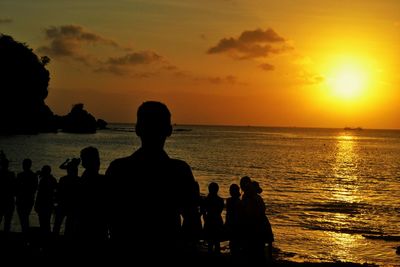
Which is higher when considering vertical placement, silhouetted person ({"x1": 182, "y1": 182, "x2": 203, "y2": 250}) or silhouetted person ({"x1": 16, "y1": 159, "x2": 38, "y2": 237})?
silhouetted person ({"x1": 182, "y1": 182, "x2": 203, "y2": 250})

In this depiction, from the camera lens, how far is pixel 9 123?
131m

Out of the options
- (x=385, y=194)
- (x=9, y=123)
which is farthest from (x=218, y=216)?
(x=9, y=123)

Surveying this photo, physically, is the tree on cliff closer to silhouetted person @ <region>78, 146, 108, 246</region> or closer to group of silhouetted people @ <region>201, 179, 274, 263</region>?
group of silhouetted people @ <region>201, 179, 274, 263</region>

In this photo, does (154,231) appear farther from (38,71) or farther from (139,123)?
(38,71)

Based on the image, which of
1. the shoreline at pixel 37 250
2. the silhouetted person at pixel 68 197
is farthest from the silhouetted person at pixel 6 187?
the silhouetted person at pixel 68 197


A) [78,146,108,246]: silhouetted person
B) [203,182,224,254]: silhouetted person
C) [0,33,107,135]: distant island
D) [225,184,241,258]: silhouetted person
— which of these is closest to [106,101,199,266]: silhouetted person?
[78,146,108,246]: silhouetted person

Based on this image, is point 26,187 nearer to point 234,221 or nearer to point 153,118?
point 234,221

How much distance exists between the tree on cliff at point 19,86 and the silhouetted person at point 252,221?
127 meters

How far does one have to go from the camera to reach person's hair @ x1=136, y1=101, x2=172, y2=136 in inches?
141

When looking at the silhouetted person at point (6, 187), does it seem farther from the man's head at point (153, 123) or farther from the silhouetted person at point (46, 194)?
the man's head at point (153, 123)

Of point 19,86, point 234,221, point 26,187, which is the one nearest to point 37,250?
point 26,187

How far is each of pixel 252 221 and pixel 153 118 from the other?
7.72 meters

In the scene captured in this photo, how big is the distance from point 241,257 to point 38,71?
5195 inches

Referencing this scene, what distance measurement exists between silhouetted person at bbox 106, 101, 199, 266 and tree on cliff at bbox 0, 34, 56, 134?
133217 millimetres
